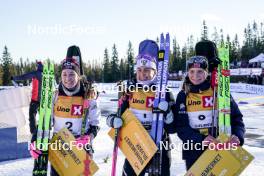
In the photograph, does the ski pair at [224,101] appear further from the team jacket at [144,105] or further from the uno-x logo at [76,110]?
the uno-x logo at [76,110]

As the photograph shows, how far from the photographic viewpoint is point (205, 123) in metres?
3.84

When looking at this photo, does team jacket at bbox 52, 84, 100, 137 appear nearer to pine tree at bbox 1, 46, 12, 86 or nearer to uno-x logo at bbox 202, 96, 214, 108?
uno-x logo at bbox 202, 96, 214, 108

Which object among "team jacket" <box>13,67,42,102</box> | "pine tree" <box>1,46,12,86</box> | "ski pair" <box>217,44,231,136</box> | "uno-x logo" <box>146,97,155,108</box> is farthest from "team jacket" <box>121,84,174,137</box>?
"pine tree" <box>1,46,12,86</box>

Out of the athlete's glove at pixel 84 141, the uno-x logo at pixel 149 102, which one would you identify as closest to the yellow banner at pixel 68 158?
the athlete's glove at pixel 84 141

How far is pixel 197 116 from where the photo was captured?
3857 millimetres

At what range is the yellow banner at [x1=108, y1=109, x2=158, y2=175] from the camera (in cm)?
381

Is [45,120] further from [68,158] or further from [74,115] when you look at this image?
[68,158]

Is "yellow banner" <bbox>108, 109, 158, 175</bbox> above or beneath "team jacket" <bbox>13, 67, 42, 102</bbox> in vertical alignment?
beneath

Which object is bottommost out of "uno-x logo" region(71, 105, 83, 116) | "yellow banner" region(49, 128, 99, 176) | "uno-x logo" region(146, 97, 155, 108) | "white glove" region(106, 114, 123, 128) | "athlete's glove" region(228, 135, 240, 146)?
"yellow banner" region(49, 128, 99, 176)

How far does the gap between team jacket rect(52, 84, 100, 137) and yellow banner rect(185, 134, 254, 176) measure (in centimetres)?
123

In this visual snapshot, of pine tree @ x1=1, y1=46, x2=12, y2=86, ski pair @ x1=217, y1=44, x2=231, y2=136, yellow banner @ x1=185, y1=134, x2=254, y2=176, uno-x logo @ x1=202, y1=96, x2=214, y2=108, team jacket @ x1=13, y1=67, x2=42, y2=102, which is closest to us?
yellow banner @ x1=185, y1=134, x2=254, y2=176

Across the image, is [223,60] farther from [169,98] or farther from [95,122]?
[95,122]

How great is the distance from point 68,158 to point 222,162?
167cm

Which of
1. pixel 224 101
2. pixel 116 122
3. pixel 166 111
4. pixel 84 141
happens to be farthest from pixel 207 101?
pixel 84 141
